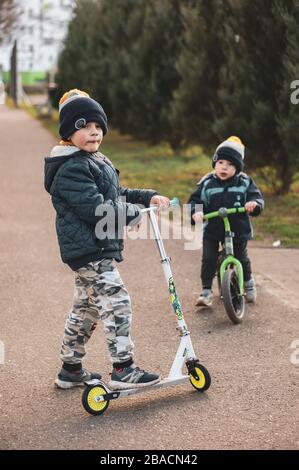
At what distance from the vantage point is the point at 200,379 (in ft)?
14.3

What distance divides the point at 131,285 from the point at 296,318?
154 cm

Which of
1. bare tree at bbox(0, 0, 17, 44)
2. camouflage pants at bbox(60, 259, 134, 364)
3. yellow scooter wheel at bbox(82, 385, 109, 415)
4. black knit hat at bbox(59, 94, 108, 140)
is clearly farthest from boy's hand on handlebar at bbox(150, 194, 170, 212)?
bare tree at bbox(0, 0, 17, 44)

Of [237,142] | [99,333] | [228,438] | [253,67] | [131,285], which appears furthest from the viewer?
[253,67]

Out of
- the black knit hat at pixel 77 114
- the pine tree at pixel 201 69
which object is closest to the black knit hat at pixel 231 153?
the black knit hat at pixel 77 114

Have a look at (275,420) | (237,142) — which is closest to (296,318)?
(237,142)

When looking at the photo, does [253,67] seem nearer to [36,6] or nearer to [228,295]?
[228,295]

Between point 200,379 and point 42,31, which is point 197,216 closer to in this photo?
point 200,379

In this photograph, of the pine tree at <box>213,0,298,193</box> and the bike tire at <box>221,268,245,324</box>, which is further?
the pine tree at <box>213,0,298,193</box>

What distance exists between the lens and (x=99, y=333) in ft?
18.0

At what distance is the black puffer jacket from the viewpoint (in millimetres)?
4133

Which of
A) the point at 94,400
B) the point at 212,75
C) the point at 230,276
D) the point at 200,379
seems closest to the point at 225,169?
the point at 230,276

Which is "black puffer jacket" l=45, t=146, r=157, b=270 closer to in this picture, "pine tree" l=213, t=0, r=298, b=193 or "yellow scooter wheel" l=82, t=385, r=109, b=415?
"yellow scooter wheel" l=82, t=385, r=109, b=415

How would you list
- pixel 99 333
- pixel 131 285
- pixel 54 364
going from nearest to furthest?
pixel 54 364 → pixel 99 333 → pixel 131 285

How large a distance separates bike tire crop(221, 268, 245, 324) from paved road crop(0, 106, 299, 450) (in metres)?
0.08
